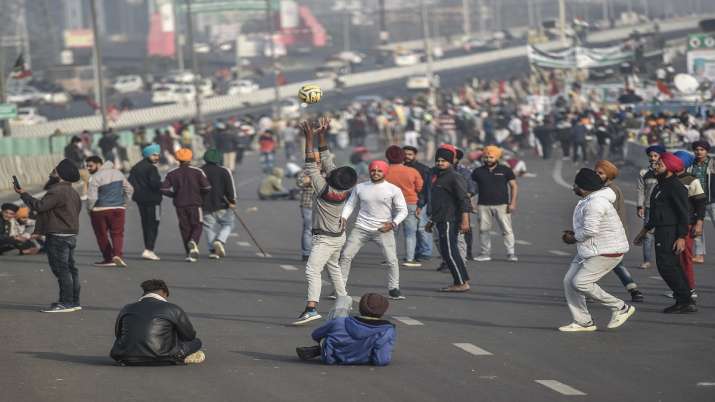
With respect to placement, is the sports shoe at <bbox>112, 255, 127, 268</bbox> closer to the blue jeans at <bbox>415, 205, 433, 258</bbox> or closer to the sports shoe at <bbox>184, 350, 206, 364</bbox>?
the blue jeans at <bbox>415, 205, 433, 258</bbox>

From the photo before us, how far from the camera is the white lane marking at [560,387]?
10688mm

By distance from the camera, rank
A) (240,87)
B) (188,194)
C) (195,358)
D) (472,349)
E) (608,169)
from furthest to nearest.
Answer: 1. (240,87)
2. (188,194)
3. (608,169)
4. (472,349)
5. (195,358)

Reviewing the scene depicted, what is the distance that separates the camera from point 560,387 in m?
10.9

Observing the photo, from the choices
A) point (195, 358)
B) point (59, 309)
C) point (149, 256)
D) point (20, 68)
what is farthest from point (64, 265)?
point (20, 68)

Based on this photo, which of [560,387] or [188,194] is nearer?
[560,387]

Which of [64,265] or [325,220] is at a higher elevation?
[325,220]

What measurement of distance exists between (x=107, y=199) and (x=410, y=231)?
3905mm

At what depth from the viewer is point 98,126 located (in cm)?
7550

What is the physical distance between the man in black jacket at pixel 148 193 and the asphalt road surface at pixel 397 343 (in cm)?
34

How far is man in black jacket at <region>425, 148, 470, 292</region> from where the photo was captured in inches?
672

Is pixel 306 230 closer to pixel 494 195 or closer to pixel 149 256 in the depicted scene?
pixel 149 256

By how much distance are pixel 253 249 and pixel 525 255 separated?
414 centimetres

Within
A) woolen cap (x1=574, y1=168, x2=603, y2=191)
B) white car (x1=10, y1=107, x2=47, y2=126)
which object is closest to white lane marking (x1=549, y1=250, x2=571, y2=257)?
woolen cap (x1=574, y1=168, x2=603, y2=191)

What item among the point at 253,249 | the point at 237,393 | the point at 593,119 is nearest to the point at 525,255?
the point at 253,249
